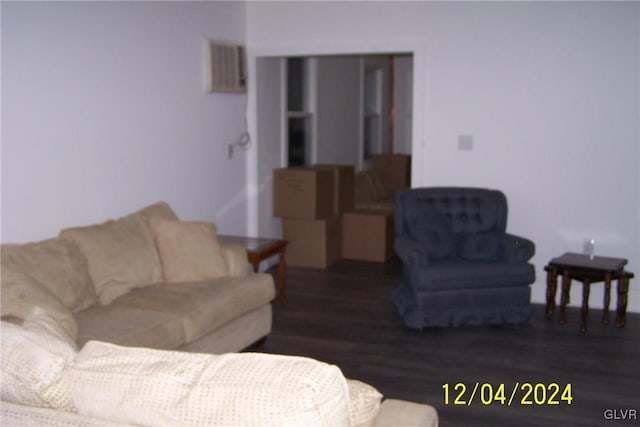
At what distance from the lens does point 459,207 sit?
5125mm

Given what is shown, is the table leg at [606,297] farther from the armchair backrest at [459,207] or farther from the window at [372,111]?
the window at [372,111]

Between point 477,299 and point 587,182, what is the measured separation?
140 cm

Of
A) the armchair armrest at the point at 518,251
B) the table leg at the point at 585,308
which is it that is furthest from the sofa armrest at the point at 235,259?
the table leg at the point at 585,308

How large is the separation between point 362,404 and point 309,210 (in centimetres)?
476

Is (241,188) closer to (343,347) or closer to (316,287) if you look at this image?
(316,287)

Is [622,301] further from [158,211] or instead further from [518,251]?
[158,211]

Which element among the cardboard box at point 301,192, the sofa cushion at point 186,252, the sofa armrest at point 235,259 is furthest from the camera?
the cardboard box at point 301,192

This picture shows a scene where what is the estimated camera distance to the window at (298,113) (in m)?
6.90

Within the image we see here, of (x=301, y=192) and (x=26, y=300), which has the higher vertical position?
(x=301, y=192)

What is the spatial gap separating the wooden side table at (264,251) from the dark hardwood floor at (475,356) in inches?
6.7

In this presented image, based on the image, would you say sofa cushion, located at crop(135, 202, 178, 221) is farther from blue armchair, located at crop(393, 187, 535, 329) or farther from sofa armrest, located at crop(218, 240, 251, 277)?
blue armchair, located at crop(393, 187, 535, 329)

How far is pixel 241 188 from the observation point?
611cm

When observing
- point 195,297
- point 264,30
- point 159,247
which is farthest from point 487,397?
point 264,30
